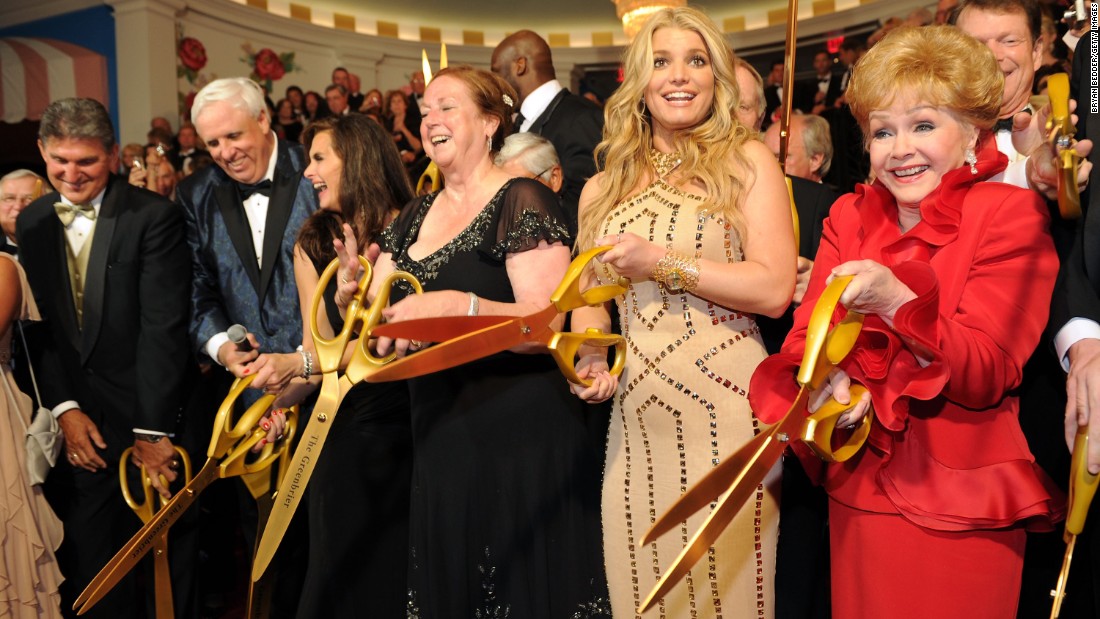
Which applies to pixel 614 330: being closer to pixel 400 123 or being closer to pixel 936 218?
pixel 936 218

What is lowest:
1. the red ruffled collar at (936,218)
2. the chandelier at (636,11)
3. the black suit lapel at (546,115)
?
the red ruffled collar at (936,218)

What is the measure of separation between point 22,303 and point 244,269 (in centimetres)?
63

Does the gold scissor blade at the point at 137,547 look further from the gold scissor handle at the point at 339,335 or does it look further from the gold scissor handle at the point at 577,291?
the gold scissor handle at the point at 577,291

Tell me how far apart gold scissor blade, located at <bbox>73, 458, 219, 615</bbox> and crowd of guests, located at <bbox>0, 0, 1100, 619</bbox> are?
0.26 meters

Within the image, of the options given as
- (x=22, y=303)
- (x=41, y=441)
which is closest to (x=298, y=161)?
(x=22, y=303)

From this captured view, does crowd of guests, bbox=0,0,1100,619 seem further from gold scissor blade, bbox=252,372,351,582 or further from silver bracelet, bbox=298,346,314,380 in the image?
→ gold scissor blade, bbox=252,372,351,582

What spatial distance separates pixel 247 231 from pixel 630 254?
170 centimetres

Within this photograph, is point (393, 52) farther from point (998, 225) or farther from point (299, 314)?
point (998, 225)

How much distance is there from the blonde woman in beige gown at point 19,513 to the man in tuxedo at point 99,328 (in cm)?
15

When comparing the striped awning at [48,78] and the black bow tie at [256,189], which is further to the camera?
the striped awning at [48,78]

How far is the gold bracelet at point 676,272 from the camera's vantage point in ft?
6.05

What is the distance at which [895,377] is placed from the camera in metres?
1.47

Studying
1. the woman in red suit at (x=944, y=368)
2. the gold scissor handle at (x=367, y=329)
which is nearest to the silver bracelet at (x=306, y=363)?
the gold scissor handle at (x=367, y=329)

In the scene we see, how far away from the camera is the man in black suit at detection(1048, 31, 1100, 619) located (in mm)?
1436
